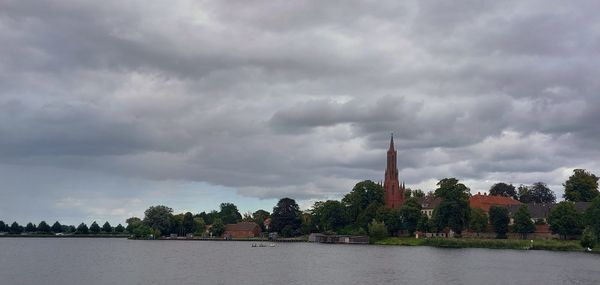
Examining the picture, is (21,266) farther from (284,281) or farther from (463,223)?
(463,223)

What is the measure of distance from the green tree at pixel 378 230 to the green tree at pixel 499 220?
27397 millimetres

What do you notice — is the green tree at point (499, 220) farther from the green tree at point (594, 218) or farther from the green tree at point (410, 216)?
the green tree at point (594, 218)

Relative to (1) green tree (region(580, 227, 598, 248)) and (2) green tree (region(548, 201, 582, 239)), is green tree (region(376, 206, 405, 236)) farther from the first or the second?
(1) green tree (region(580, 227, 598, 248))

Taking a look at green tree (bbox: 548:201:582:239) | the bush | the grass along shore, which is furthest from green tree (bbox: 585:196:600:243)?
green tree (bbox: 548:201:582:239)

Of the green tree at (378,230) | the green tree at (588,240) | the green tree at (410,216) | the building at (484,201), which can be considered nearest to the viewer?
the green tree at (588,240)

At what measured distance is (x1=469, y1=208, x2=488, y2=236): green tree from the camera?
509 ft

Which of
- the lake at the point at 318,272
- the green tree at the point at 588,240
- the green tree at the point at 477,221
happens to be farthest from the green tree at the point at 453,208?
the lake at the point at 318,272

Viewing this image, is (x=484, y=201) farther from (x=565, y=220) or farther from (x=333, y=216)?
(x=565, y=220)

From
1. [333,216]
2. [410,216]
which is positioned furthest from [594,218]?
[333,216]

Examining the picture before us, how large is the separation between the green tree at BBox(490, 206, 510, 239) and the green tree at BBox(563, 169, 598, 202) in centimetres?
2997

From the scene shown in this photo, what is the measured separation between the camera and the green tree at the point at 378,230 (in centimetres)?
16488

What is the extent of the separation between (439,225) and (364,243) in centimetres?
2415

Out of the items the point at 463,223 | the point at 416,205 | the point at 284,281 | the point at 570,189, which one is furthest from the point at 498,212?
the point at 284,281

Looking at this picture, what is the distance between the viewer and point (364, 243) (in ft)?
546
